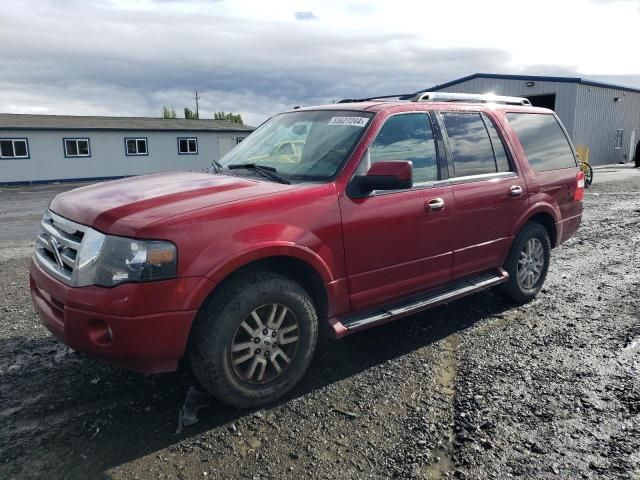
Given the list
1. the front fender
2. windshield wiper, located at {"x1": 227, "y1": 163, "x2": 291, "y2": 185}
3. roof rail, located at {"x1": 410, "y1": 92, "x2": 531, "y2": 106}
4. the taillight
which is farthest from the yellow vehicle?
the front fender

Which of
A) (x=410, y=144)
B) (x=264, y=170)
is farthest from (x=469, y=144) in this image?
(x=264, y=170)

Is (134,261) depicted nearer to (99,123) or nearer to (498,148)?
(498,148)

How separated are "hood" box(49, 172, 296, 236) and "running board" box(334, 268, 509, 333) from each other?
1.11 m

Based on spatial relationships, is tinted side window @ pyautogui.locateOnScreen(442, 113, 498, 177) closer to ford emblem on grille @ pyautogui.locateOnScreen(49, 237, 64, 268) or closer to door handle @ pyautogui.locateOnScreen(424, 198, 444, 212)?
door handle @ pyautogui.locateOnScreen(424, 198, 444, 212)

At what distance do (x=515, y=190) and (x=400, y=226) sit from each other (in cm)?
161

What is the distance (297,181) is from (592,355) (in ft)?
9.05

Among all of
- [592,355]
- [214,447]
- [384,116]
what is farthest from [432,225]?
[214,447]

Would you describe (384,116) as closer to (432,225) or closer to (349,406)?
(432,225)

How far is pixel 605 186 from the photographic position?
650 inches

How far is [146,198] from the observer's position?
3221 millimetres

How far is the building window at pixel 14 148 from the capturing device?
86.7 ft

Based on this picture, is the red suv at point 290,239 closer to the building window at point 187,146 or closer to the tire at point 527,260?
the tire at point 527,260

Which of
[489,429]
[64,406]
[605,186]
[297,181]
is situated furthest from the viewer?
[605,186]

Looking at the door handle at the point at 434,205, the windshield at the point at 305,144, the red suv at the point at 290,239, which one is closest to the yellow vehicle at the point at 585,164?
the red suv at the point at 290,239
